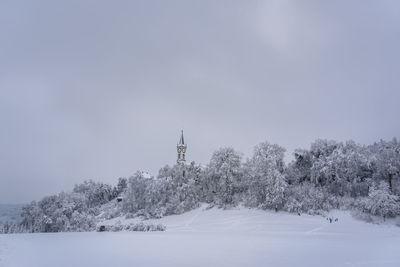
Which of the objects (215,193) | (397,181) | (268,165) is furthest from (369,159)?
(215,193)

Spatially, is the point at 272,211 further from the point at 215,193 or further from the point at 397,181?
the point at 397,181

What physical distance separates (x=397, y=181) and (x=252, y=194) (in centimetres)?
2265

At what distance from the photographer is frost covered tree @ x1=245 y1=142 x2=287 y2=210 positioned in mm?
53312

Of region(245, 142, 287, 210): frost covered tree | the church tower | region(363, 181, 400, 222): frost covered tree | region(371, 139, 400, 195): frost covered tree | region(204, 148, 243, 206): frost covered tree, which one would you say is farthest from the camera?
the church tower

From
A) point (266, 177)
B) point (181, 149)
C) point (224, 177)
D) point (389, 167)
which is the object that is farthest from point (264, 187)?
point (181, 149)

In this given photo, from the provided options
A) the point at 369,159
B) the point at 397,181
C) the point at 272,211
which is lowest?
the point at 272,211

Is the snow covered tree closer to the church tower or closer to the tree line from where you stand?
the tree line

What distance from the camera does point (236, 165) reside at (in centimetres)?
6556

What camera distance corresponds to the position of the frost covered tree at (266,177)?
2099 inches

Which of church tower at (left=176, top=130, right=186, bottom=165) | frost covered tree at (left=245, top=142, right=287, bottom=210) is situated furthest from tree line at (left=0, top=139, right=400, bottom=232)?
church tower at (left=176, top=130, right=186, bottom=165)

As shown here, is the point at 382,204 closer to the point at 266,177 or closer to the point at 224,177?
the point at 266,177

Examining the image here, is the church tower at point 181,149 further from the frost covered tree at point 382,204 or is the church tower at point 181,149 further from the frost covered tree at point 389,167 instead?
the frost covered tree at point 382,204

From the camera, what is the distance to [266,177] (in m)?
55.1

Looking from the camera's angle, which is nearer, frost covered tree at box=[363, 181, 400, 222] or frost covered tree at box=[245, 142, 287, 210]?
frost covered tree at box=[363, 181, 400, 222]
